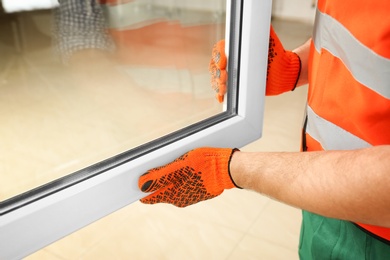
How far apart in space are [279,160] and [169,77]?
8.35 feet

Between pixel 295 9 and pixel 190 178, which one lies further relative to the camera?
pixel 295 9

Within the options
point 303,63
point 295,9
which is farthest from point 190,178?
point 295,9

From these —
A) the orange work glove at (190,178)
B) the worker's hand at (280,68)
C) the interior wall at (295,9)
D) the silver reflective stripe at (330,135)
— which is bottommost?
the interior wall at (295,9)

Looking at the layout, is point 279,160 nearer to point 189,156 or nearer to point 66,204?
point 189,156

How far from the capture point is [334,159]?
1.73 feet

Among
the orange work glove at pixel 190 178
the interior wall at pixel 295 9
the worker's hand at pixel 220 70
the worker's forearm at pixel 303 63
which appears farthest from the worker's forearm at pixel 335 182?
the interior wall at pixel 295 9

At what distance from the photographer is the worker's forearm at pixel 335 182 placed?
463 millimetres

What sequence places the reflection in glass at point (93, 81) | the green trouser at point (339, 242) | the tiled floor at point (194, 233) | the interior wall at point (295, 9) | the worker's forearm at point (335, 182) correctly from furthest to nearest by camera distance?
the interior wall at point (295, 9)
the reflection in glass at point (93, 81)
the tiled floor at point (194, 233)
the green trouser at point (339, 242)
the worker's forearm at point (335, 182)

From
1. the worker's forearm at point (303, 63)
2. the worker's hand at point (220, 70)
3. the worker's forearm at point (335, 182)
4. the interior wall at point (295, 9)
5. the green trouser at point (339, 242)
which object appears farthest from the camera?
the interior wall at point (295, 9)

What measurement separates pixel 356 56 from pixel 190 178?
1.29 ft

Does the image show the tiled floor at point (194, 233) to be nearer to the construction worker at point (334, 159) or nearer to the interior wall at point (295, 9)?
the construction worker at point (334, 159)

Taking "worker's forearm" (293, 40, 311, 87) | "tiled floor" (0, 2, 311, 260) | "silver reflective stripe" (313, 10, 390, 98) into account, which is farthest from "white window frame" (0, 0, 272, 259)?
"tiled floor" (0, 2, 311, 260)

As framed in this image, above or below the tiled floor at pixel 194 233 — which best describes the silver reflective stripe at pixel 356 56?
above

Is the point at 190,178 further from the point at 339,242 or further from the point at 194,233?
the point at 194,233
